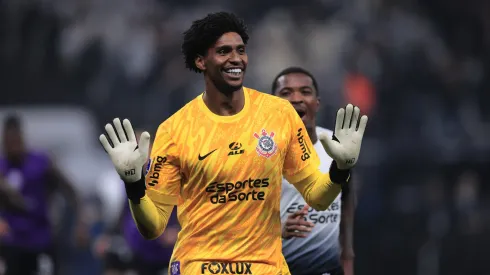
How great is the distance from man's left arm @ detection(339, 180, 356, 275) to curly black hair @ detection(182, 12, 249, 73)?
204cm

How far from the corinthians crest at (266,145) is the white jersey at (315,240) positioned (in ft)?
5.18

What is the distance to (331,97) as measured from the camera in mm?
18359

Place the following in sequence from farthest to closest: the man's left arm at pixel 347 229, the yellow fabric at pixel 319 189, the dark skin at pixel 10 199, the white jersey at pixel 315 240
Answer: the dark skin at pixel 10 199 → the man's left arm at pixel 347 229 → the white jersey at pixel 315 240 → the yellow fabric at pixel 319 189

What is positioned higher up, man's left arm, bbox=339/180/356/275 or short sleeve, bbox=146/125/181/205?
short sleeve, bbox=146/125/181/205

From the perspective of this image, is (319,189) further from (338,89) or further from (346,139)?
(338,89)

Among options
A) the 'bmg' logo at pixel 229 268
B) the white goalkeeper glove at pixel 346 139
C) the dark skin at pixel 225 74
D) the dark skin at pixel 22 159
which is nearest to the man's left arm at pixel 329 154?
the white goalkeeper glove at pixel 346 139

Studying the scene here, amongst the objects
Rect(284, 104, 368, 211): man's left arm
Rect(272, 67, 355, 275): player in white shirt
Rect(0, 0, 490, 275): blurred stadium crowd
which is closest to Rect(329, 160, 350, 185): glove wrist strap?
Rect(284, 104, 368, 211): man's left arm

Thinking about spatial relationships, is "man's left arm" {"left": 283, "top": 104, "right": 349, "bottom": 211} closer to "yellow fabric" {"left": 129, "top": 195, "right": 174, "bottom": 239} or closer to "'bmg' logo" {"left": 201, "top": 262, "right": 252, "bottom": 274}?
"'bmg' logo" {"left": 201, "top": 262, "right": 252, "bottom": 274}

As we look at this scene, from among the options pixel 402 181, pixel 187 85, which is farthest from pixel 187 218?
pixel 187 85

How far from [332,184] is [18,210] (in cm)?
616

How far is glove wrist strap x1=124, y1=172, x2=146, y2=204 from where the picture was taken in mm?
6543

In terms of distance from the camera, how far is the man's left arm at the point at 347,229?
8664 mm

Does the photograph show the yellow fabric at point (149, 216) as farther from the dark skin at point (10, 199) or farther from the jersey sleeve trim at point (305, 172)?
the dark skin at point (10, 199)

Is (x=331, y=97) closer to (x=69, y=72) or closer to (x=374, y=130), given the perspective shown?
(x=374, y=130)
